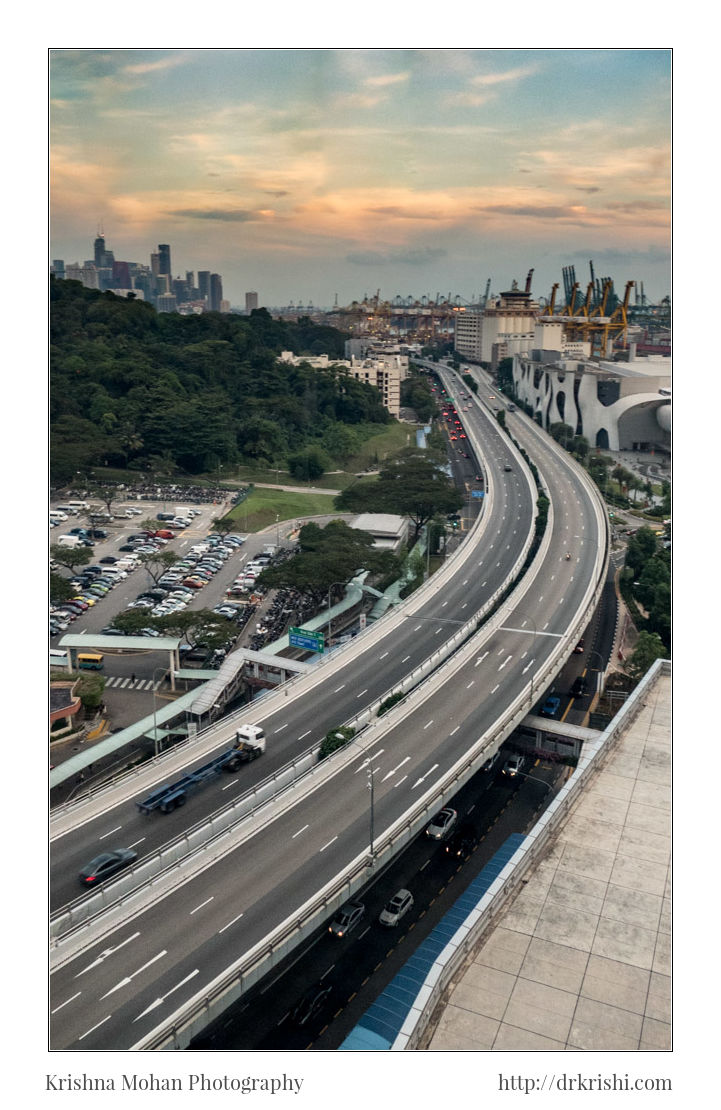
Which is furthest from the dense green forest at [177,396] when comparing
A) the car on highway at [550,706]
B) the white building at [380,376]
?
the car on highway at [550,706]

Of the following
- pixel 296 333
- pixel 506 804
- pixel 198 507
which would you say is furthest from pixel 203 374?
pixel 506 804

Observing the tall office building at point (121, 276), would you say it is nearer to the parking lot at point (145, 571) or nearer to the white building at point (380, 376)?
the white building at point (380, 376)

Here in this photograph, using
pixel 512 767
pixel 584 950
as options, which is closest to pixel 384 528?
pixel 512 767

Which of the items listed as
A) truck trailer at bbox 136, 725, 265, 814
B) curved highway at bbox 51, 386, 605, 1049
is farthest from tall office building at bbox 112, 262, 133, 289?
truck trailer at bbox 136, 725, 265, 814

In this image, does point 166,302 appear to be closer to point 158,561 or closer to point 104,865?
point 158,561

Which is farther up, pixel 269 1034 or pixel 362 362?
pixel 362 362

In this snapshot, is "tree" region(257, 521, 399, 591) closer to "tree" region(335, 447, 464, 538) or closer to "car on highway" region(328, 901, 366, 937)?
"tree" region(335, 447, 464, 538)

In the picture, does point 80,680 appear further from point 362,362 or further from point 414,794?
point 362,362
